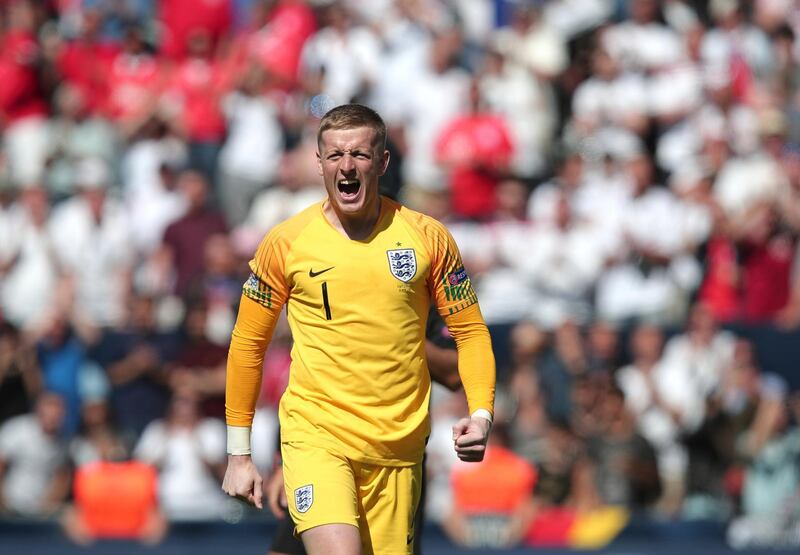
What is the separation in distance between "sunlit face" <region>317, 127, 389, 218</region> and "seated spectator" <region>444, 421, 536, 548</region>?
16.9ft

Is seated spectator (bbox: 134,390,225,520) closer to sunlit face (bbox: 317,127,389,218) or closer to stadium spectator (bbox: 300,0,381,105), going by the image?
stadium spectator (bbox: 300,0,381,105)

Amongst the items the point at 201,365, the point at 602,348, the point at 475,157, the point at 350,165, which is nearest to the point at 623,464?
the point at 602,348

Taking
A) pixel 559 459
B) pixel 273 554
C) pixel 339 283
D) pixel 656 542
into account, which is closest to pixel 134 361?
pixel 559 459

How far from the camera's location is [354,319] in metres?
5.28

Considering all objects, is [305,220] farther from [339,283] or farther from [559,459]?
[559,459]

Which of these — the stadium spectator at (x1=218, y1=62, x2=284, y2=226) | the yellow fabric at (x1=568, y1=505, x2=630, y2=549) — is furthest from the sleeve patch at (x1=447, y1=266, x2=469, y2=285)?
the stadium spectator at (x1=218, y1=62, x2=284, y2=226)

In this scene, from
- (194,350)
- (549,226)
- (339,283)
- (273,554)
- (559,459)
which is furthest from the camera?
(549,226)

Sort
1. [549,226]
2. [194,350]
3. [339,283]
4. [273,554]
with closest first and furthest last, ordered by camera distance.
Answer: [339,283]
[273,554]
[194,350]
[549,226]

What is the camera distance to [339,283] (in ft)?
17.3

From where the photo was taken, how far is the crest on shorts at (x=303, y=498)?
206 inches

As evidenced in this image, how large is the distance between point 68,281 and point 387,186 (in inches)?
267

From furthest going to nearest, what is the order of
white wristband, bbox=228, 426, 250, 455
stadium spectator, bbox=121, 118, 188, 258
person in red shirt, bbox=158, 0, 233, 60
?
person in red shirt, bbox=158, 0, 233, 60, stadium spectator, bbox=121, 118, 188, 258, white wristband, bbox=228, 426, 250, 455

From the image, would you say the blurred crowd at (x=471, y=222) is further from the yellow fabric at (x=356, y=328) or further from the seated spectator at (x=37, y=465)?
the yellow fabric at (x=356, y=328)

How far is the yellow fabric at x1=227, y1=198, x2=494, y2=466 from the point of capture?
5.28m
